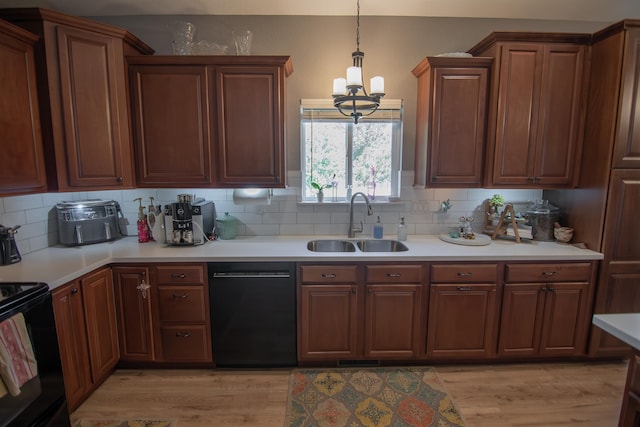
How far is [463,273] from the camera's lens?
2342 millimetres

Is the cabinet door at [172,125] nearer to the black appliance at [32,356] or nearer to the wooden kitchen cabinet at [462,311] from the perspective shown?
the black appliance at [32,356]

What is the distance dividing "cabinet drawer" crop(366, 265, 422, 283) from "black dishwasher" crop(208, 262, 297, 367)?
0.58 meters

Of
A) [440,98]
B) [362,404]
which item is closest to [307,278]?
[362,404]

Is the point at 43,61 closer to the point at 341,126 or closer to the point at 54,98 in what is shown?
the point at 54,98

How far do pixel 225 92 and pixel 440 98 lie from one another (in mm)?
1679

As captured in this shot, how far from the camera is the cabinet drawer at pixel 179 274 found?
90.2 inches

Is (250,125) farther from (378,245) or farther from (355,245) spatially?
(378,245)

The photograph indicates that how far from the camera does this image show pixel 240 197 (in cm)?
272

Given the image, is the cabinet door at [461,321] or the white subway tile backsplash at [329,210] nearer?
the cabinet door at [461,321]

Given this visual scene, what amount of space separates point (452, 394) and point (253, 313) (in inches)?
59.1

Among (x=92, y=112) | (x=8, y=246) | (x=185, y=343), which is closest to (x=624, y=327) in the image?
(x=185, y=343)

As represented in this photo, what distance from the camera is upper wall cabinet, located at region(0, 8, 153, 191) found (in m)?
2.04

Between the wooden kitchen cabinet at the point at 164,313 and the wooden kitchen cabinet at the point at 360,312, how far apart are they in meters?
0.75

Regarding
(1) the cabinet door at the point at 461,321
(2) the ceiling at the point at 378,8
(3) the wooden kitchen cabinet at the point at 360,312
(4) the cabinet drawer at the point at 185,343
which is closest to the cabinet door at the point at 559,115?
(2) the ceiling at the point at 378,8
